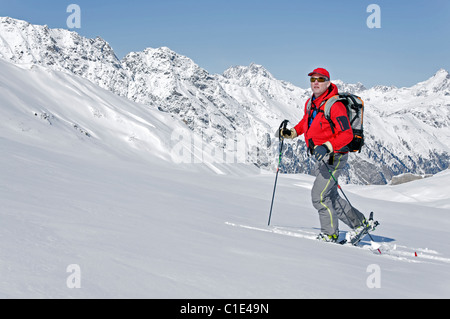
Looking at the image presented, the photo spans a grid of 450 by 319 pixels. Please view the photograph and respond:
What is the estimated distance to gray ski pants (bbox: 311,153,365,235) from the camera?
20.9 feet

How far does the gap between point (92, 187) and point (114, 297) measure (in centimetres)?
485

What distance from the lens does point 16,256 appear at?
2.46m

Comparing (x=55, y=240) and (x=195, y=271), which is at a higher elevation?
(x=55, y=240)

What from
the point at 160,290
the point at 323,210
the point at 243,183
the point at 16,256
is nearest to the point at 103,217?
the point at 16,256

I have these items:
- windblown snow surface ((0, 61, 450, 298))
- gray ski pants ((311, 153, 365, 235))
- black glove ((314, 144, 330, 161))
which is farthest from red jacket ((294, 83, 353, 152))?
windblown snow surface ((0, 61, 450, 298))

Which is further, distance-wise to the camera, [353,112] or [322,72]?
[322,72]

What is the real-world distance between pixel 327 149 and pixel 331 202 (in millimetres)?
977

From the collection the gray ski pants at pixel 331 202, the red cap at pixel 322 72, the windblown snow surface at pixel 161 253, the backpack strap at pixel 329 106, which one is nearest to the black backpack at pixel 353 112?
the backpack strap at pixel 329 106

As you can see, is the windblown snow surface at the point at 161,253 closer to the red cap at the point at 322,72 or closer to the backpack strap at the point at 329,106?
the backpack strap at the point at 329,106

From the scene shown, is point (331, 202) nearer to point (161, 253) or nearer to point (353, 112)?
point (353, 112)

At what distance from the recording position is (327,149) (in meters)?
6.14

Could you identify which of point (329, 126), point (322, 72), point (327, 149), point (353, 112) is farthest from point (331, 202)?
point (322, 72)

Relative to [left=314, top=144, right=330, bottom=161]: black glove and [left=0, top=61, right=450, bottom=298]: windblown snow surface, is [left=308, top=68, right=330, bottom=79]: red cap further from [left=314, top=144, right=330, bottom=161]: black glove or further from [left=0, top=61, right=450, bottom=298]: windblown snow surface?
[left=0, top=61, right=450, bottom=298]: windblown snow surface
